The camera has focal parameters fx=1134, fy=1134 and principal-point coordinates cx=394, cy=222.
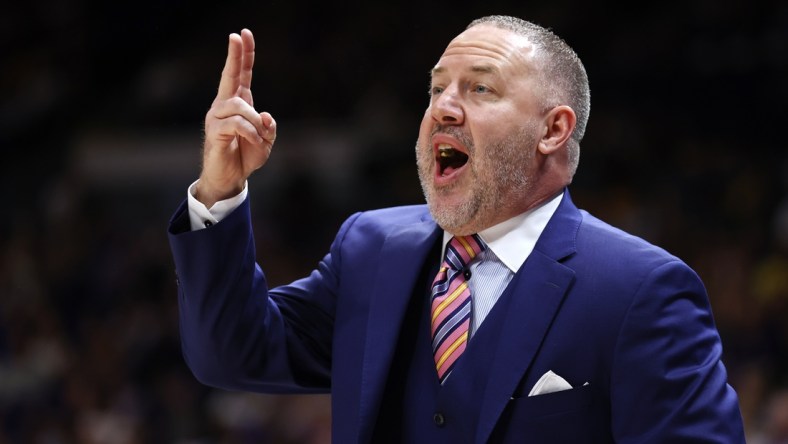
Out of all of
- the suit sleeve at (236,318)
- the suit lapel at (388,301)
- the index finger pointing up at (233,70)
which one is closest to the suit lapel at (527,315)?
the suit lapel at (388,301)

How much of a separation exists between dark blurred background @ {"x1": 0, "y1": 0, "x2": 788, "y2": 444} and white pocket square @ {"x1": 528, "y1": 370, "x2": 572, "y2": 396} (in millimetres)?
2623

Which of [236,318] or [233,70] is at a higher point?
[233,70]

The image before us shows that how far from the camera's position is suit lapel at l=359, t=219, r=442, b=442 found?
2336 millimetres

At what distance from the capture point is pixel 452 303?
2379 millimetres

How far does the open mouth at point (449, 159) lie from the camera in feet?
8.20

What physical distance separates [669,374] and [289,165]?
19.1ft

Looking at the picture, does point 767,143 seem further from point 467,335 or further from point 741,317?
point 467,335

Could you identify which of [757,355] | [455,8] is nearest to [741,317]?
[757,355]

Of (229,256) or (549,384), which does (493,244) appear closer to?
(549,384)

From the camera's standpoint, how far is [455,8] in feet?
26.6

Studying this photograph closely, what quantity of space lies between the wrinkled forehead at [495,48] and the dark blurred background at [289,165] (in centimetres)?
263

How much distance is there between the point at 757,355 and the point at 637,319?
298cm

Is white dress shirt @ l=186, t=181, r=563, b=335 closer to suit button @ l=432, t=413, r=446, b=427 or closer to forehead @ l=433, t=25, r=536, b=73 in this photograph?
suit button @ l=432, t=413, r=446, b=427

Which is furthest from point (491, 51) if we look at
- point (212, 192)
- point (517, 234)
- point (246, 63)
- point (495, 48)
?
point (212, 192)
